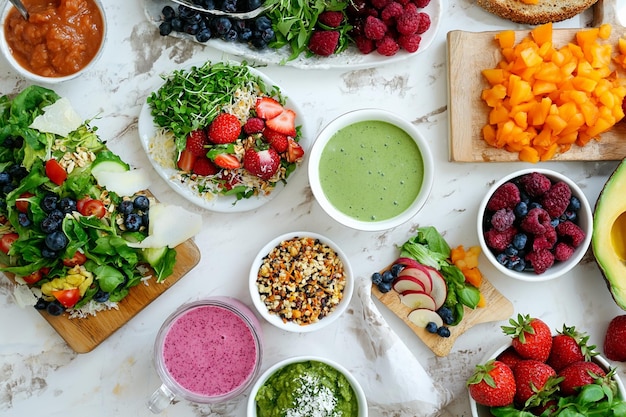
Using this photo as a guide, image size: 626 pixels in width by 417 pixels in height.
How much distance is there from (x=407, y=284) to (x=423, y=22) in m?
0.93

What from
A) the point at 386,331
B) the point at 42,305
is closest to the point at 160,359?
the point at 42,305

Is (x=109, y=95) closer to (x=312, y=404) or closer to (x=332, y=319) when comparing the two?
(x=332, y=319)

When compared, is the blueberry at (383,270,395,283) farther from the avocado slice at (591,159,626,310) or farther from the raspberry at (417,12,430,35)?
the raspberry at (417,12,430,35)

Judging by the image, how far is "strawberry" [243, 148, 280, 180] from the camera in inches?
92.7

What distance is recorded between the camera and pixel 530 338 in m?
2.34

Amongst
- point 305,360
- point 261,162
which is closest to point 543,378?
point 305,360

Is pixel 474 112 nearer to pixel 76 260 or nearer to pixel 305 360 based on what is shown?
pixel 305 360

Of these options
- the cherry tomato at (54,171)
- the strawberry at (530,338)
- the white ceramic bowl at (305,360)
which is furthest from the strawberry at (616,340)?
the cherry tomato at (54,171)

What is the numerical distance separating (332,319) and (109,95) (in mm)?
1135

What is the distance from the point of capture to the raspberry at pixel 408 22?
7.85 ft

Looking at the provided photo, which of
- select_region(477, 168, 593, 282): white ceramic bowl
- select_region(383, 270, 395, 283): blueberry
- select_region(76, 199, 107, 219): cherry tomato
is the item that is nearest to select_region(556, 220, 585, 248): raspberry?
select_region(477, 168, 593, 282): white ceramic bowl

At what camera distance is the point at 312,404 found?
231 cm

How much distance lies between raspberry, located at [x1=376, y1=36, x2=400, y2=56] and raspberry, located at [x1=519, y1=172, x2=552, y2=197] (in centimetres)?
64

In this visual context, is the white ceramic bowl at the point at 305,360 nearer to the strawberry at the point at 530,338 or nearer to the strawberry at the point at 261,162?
the strawberry at the point at 530,338
